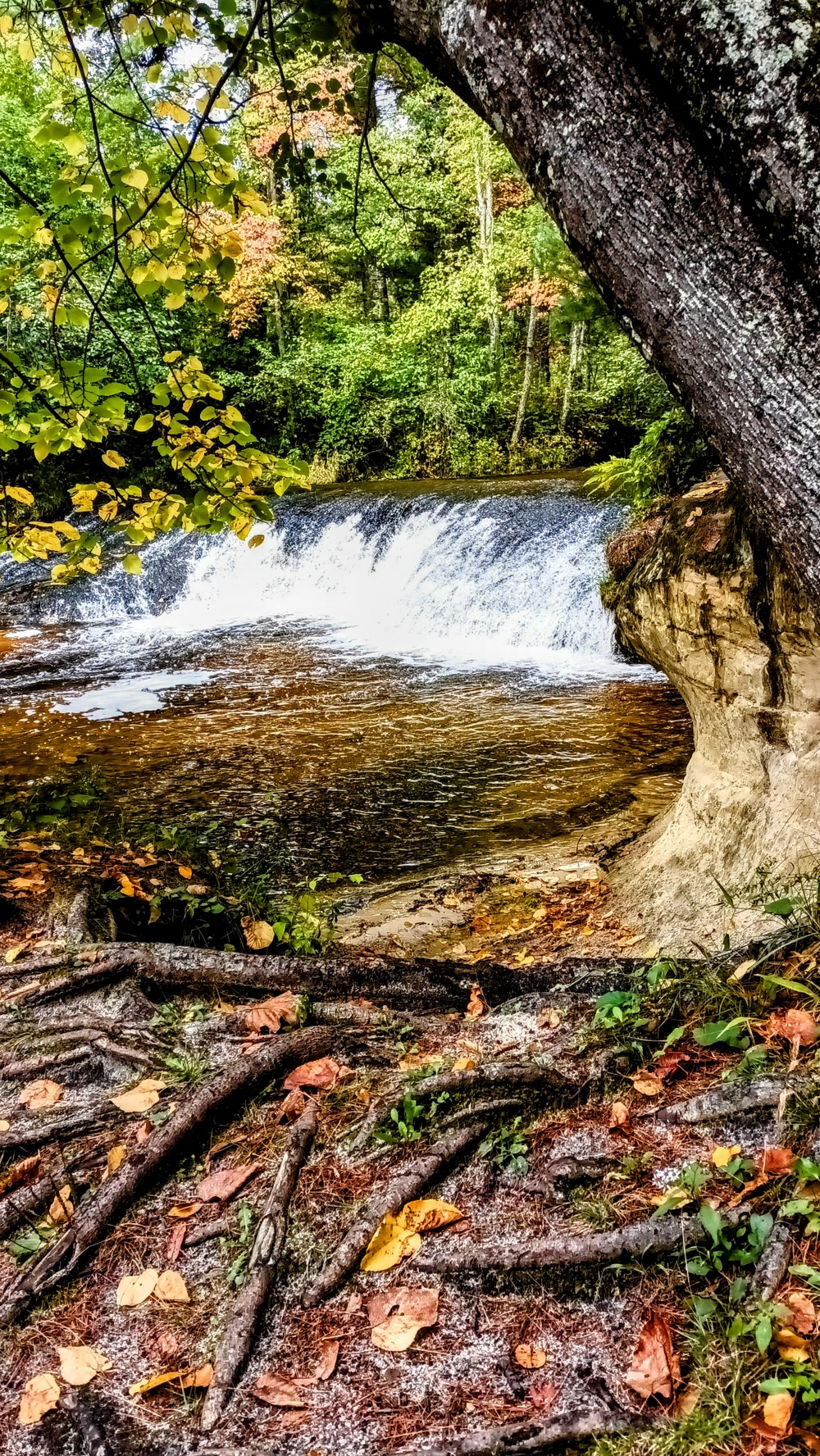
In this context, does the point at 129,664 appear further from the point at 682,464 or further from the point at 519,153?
the point at 519,153

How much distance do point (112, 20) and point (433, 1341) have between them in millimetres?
4688

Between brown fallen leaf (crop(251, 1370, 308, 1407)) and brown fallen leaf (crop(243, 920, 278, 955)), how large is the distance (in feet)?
7.83

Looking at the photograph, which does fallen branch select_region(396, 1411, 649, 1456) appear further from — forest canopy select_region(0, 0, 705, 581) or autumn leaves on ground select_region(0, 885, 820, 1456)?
forest canopy select_region(0, 0, 705, 581)

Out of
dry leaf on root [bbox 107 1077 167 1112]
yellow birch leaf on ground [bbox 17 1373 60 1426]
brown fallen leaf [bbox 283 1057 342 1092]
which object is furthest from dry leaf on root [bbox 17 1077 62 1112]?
yellow birch leaf on ground [bbox 17 1373 60 1426]

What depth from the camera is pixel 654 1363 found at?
1.45 metres

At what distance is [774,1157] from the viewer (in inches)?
67.4

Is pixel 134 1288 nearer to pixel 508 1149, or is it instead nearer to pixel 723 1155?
pixel 508 1149

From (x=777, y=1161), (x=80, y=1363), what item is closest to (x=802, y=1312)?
(x=777, y=1161)

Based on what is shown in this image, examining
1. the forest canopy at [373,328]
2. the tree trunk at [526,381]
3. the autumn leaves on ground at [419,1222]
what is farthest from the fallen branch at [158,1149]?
the tree trunk at [526,381]

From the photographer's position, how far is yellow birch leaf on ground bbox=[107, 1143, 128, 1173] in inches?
82.5

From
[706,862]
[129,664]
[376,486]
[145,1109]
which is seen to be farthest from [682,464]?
[376,486]

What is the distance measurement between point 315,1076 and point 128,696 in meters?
8.22

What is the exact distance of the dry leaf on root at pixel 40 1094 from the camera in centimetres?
234

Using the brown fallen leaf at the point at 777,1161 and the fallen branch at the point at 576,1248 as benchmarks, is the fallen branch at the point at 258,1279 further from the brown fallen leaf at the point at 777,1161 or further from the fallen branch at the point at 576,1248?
the brown fallen leaf at the point at 777,1161
